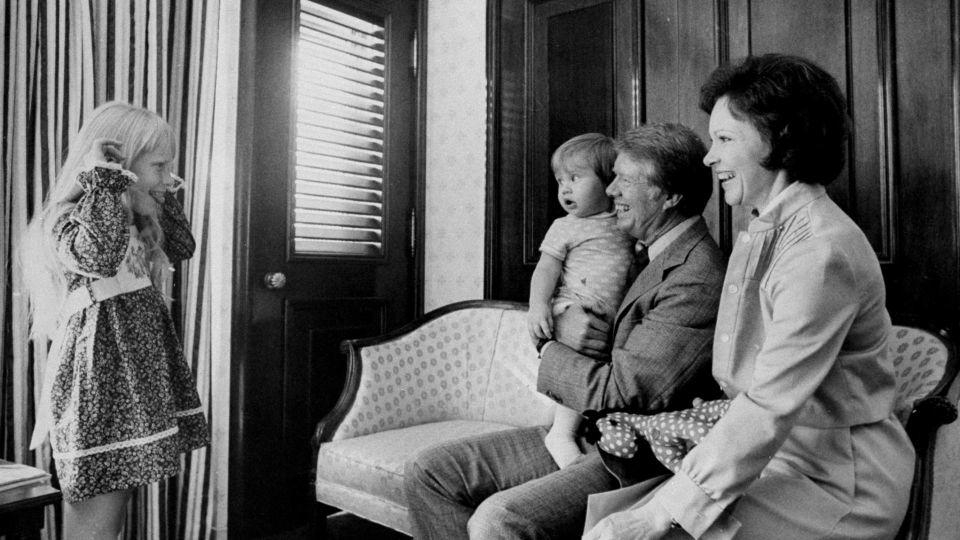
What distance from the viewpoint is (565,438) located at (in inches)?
68.7

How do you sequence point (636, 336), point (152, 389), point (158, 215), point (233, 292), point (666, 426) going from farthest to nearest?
point (233, 292)
point (158, 215)
point (152, 389)
point (636, 336)
point (666, 426)

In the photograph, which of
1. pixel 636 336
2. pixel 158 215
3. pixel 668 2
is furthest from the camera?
pixel 668 2

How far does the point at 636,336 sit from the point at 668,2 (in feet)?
4.62

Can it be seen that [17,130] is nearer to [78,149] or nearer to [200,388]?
[78,149]

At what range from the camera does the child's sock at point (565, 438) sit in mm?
1729

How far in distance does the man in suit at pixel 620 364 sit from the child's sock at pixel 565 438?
0.15 feet

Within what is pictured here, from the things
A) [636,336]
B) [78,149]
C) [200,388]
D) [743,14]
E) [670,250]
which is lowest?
[200,388]

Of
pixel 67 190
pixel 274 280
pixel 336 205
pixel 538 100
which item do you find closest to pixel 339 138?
pixel 336 205

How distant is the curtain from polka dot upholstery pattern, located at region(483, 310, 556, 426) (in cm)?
99

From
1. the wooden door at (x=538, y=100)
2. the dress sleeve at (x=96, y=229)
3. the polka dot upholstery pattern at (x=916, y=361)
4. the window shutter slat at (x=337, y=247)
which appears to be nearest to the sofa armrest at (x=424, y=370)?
the wooden door at (x=538, y=100)

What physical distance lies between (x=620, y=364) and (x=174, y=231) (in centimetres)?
141

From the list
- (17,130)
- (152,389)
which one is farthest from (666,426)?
(17,130)

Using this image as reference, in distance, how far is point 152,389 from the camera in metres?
1.83

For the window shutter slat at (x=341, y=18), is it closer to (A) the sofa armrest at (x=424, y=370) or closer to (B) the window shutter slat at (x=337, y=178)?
(B) the window shutter slat at (x=337, y=178)
